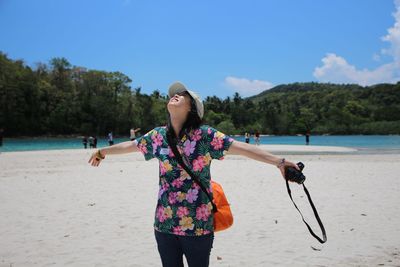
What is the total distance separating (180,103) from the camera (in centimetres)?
259

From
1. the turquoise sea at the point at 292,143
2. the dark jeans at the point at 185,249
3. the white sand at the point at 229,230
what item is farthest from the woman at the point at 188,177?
the turquoise sea at the point at 292,143

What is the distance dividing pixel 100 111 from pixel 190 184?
108274 mm

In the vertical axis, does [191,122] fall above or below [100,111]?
below

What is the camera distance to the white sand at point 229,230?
5.07m

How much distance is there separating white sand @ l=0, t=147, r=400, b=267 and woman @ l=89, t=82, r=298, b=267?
2.49m

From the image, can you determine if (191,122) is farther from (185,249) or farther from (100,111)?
(100,111)

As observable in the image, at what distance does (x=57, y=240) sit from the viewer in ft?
19.5

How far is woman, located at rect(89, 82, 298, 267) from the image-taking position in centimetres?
252

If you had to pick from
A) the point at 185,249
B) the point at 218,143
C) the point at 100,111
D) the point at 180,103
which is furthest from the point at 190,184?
the point at 100,111

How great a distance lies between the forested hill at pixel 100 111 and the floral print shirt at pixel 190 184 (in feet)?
334

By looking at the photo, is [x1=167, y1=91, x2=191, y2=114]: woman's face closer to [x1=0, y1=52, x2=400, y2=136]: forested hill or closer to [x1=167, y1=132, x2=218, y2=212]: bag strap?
[x1=167, y1=132, x2=218, y2=212]: bag strap

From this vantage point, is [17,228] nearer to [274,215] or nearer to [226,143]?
[274,215]

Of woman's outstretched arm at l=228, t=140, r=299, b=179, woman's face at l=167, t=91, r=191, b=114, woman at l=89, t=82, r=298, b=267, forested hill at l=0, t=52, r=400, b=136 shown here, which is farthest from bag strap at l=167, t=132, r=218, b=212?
forested hill at l=0, t=52, r=400, b=136

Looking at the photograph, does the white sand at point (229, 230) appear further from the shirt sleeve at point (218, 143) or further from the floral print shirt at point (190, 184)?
the shirt sleeve at point (218, 143)
